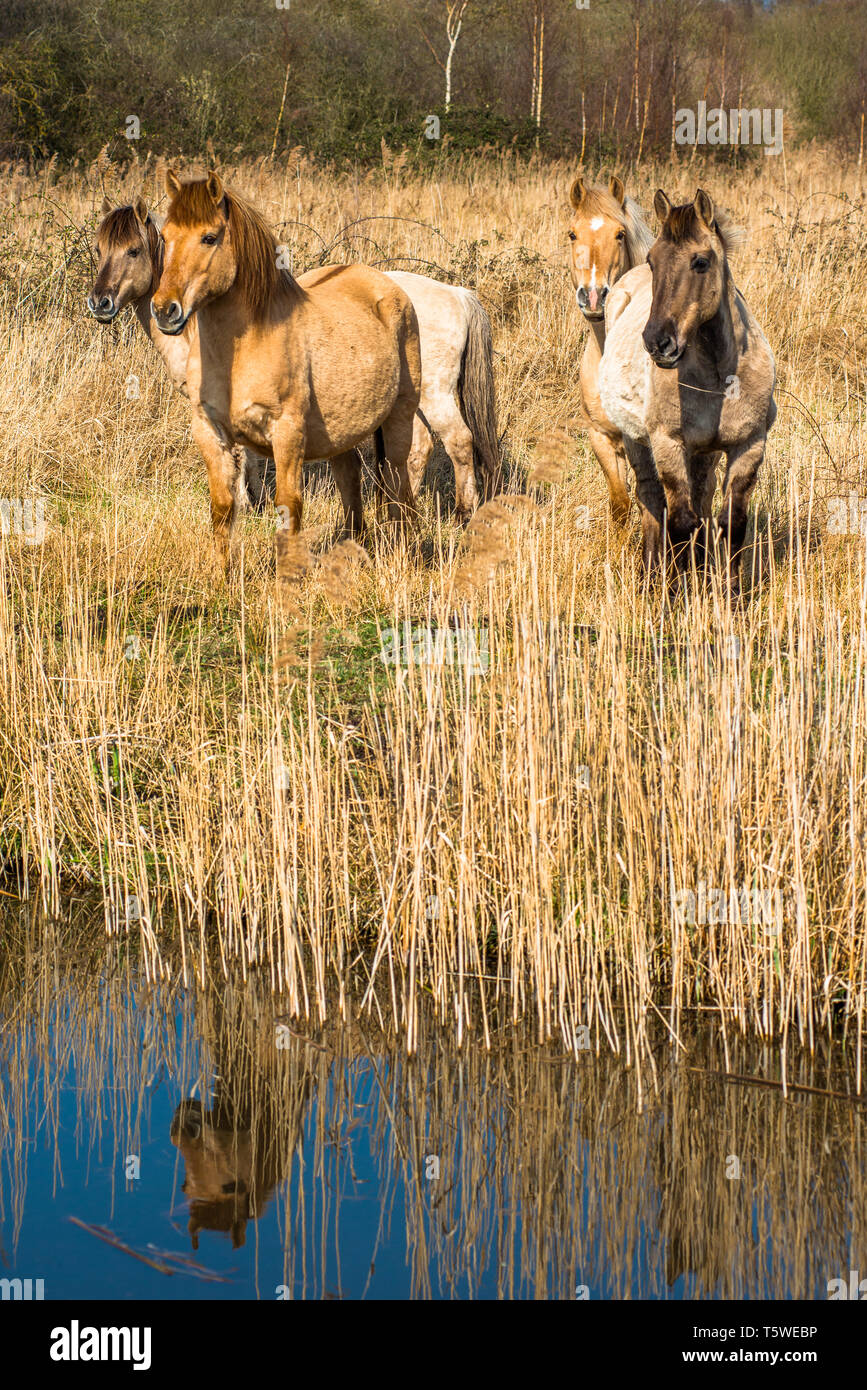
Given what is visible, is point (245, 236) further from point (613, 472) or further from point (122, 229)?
point (613, 472)

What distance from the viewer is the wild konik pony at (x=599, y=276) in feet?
22.7

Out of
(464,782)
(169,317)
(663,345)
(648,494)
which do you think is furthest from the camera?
(648,494)

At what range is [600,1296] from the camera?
278 cm

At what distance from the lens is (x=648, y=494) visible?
21.3 feet

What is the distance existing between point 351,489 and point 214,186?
1.99m

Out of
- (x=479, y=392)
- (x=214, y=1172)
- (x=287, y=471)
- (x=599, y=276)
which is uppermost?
(x=599, y=276)

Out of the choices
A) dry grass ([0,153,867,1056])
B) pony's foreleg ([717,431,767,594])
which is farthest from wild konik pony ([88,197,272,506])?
pony's foreleg ([717,431,767,594])

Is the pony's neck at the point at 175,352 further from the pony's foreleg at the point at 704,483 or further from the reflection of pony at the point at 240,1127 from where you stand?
the reflection of pony at the point at 240,1127

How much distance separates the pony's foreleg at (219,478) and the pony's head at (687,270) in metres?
2.10

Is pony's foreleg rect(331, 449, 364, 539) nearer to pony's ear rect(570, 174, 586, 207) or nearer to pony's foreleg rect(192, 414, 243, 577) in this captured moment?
pony's foreleg rect(192, 414, 243, 577)

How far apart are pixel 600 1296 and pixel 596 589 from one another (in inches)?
125

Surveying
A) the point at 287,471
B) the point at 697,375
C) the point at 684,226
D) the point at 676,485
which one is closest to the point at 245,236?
the point at 287,471

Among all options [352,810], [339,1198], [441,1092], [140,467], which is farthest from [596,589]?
[140,467]

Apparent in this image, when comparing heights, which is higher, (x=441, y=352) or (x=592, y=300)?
(x=592, y=300)
